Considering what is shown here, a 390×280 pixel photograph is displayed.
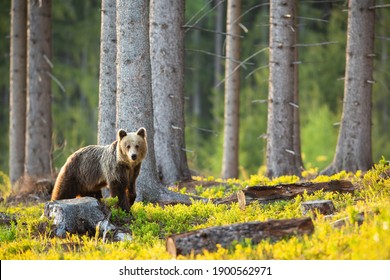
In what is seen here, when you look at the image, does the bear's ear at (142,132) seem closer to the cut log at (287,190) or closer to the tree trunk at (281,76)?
the cut log at (287,190)

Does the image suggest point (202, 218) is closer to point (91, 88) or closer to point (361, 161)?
point (361, 161)

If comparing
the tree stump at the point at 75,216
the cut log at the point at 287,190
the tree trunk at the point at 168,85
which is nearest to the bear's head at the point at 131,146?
the tree stump at the point at 75,216

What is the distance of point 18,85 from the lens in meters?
21.6

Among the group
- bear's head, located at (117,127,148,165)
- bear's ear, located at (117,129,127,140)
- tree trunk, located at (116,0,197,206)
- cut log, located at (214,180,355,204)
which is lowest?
cut log, located at (214,180,355,204)

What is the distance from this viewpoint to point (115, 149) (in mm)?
11891

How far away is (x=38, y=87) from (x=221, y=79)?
1366cm

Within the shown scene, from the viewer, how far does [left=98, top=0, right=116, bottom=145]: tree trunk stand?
15102 millimetres

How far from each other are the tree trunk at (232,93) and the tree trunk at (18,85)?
6.32m

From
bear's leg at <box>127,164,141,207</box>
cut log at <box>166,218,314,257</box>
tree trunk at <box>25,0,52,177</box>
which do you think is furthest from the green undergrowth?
tree trunk at <box>25,0,52,177</box>

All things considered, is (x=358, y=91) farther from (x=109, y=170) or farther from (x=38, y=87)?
(x=38, y=87)

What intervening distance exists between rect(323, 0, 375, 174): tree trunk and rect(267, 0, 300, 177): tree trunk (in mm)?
1347

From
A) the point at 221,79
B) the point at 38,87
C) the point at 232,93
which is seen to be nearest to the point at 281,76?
the point at 232,93

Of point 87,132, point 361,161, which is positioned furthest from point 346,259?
point 87,132

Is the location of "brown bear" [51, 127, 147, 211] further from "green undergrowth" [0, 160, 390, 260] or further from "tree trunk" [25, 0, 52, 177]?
"tree trunk" [25, 0, 52, 177]
